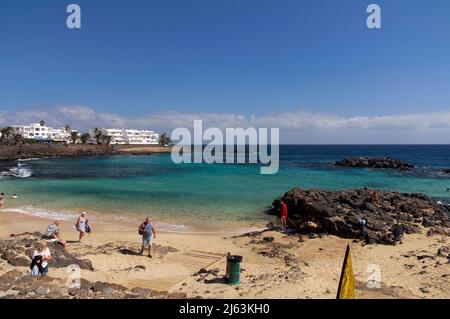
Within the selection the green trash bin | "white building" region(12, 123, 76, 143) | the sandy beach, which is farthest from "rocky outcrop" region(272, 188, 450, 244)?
"white building" region(12, 123, 76, 143)

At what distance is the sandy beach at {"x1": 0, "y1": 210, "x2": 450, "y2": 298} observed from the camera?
11398 mm

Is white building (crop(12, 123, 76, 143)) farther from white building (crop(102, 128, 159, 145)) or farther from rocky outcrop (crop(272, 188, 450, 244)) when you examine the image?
rocky outcrop (crop(272, 188, 450, 244))

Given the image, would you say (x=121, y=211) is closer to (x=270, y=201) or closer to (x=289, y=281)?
(x=270, y=201)

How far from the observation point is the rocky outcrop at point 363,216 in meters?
19.2

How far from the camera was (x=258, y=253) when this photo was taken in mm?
16516

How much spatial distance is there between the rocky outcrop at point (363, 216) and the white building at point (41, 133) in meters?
149

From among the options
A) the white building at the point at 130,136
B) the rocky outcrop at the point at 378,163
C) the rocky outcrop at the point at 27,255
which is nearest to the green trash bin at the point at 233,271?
the rocky outcrop at the point at 27,255

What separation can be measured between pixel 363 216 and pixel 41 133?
526ft

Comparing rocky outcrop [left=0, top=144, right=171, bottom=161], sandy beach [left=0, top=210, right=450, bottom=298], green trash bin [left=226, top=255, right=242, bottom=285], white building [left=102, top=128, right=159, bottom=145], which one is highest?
white building [left=102, top=128, right=159, bottom=145]

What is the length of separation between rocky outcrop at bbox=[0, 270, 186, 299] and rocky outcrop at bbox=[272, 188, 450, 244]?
11703 millimetres

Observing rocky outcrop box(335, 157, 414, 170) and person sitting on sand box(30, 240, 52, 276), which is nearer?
person sitting on sand box(30, 240, 52, 276)

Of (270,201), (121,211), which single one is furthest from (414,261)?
(121,211)

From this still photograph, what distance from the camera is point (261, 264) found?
14883 mm

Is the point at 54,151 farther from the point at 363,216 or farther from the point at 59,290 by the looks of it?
the point at 59,290
